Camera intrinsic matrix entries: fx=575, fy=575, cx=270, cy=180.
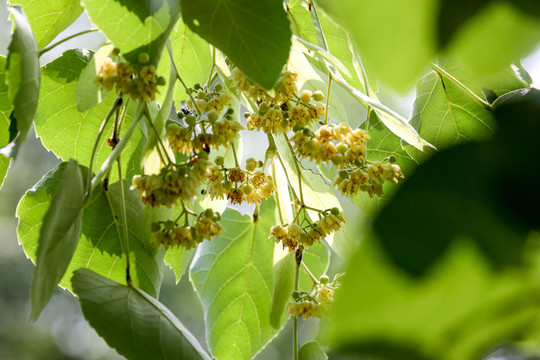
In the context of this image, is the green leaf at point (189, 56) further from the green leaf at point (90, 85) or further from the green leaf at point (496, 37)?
the green leaf at point (496, 37)

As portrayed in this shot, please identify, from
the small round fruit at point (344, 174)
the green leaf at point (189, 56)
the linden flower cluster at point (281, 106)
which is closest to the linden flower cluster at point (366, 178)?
the small round fruit at point (344, 174)

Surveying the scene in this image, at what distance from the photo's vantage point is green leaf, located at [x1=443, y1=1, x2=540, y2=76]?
24 centimetres

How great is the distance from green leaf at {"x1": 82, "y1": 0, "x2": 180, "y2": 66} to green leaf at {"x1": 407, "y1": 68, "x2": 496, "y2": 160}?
0.63 meters

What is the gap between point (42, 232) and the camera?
0.63 m

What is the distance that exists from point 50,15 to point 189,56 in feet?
0.77

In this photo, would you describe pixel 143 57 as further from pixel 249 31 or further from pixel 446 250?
pixel 446 250

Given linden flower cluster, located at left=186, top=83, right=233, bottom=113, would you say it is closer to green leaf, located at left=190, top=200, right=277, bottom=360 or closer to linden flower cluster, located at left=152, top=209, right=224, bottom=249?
linden flower cluster, located at left=152, top=209, right=224, bottom=249

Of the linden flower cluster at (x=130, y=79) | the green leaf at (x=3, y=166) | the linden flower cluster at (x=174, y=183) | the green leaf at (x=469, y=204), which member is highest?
the linden flower cluster at (x=130, y=79)

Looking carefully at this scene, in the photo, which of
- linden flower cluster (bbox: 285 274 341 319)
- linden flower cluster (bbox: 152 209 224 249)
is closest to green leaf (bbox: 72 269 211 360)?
linden flower cluster (bbox: 152 209 224 249)

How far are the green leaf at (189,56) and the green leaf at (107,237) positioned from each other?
0.69ft

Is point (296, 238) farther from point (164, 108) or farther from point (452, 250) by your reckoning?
point (452, 250)

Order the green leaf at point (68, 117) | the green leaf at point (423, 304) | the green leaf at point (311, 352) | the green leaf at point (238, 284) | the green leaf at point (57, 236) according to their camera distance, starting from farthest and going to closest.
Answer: the green leaf at point (238, 284) < the green leaf at point (68, 117) < the green leaf at point (311, 352) < the green leaf at point (57, 236) < the green leaf at point (423, 304)

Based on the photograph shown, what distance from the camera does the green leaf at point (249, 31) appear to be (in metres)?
0.63

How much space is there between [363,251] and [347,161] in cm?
66
